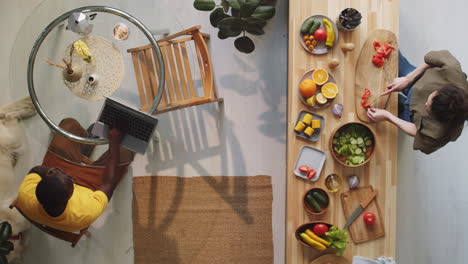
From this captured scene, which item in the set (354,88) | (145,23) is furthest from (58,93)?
(354,88)

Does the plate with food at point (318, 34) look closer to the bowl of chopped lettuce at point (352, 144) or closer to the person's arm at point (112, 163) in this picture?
the bowl of chopped lettuce at point (352, 144)

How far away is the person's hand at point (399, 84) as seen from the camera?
8.04ft

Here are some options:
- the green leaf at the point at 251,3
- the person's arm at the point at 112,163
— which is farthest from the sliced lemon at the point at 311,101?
the person's arm at the point at 112,163

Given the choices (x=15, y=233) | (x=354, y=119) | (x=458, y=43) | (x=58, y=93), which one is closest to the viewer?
(x=58, y=93)

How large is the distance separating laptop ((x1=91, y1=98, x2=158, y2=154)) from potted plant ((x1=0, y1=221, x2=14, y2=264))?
1.02 meters

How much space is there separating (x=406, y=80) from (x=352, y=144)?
495 mm

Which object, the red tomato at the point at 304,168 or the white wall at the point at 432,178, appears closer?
the red tomato at the point at 304,168

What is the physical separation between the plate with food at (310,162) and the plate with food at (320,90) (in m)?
0.27

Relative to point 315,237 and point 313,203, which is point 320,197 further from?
point 315,237

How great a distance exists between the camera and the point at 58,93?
239 cm

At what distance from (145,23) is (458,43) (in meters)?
2.27

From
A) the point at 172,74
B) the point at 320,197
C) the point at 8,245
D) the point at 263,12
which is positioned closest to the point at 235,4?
the point at 263,12

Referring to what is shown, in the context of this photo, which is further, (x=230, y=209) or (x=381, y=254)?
(x=230, y=209)

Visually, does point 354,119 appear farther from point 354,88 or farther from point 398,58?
point 398,58
